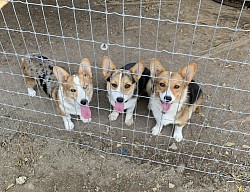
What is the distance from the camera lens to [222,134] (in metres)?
3.39

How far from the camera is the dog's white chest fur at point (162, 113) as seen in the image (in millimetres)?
3143

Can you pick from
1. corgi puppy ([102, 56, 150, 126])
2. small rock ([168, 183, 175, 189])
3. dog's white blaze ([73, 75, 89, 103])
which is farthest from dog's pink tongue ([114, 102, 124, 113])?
small rock ([168, 183, 175, 189])

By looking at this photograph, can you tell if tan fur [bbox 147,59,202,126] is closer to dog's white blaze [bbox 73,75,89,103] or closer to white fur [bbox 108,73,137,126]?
white fur [bbox 108,73,137,126]

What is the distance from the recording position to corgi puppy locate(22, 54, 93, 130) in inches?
123

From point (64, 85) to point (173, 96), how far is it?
3.53ft

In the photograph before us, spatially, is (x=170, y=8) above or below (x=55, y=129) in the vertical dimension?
above

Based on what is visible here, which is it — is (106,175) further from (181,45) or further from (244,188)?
(181,45)

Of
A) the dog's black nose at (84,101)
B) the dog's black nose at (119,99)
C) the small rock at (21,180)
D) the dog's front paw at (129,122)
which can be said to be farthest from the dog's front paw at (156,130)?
the small rock at (21,180)

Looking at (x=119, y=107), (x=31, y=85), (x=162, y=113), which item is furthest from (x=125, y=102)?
(x=31, y=85)

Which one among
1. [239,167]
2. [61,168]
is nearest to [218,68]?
[239,167]

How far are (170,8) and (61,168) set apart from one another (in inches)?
127

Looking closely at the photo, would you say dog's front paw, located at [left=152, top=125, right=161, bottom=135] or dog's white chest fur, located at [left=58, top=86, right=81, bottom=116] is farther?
dog's front paw, located at [left=152, top=125, right=161, bottom=135]

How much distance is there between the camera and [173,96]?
2.93 metres

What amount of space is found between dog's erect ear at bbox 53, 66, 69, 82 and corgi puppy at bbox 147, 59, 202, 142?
0.84m
